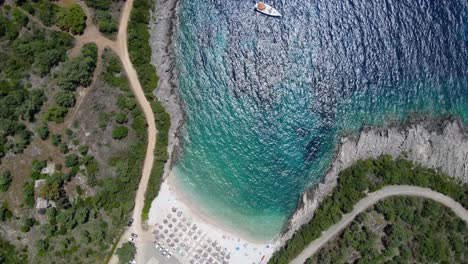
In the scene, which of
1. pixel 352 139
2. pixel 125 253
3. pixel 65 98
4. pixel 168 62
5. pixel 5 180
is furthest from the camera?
pixel 352 139

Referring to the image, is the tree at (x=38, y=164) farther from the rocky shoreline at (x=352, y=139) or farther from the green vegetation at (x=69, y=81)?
the rocky shoreline at (x=352, y=139)

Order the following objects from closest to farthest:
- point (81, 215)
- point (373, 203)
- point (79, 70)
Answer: point (81, 215), point (79, 70), point (373, 203)

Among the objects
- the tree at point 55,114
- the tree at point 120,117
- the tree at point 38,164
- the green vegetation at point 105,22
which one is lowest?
the tree at point 38,164

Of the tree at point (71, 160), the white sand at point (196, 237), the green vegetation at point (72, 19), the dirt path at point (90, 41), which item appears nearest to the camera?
the tree at point (71, 160)

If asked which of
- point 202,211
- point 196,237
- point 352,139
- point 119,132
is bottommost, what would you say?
point 196,237

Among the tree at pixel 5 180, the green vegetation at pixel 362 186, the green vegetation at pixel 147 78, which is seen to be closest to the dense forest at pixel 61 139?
the tree at pixel 5 180

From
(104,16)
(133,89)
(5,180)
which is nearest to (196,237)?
(133,89)

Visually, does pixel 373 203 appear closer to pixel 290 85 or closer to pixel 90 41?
pixel 290 85
